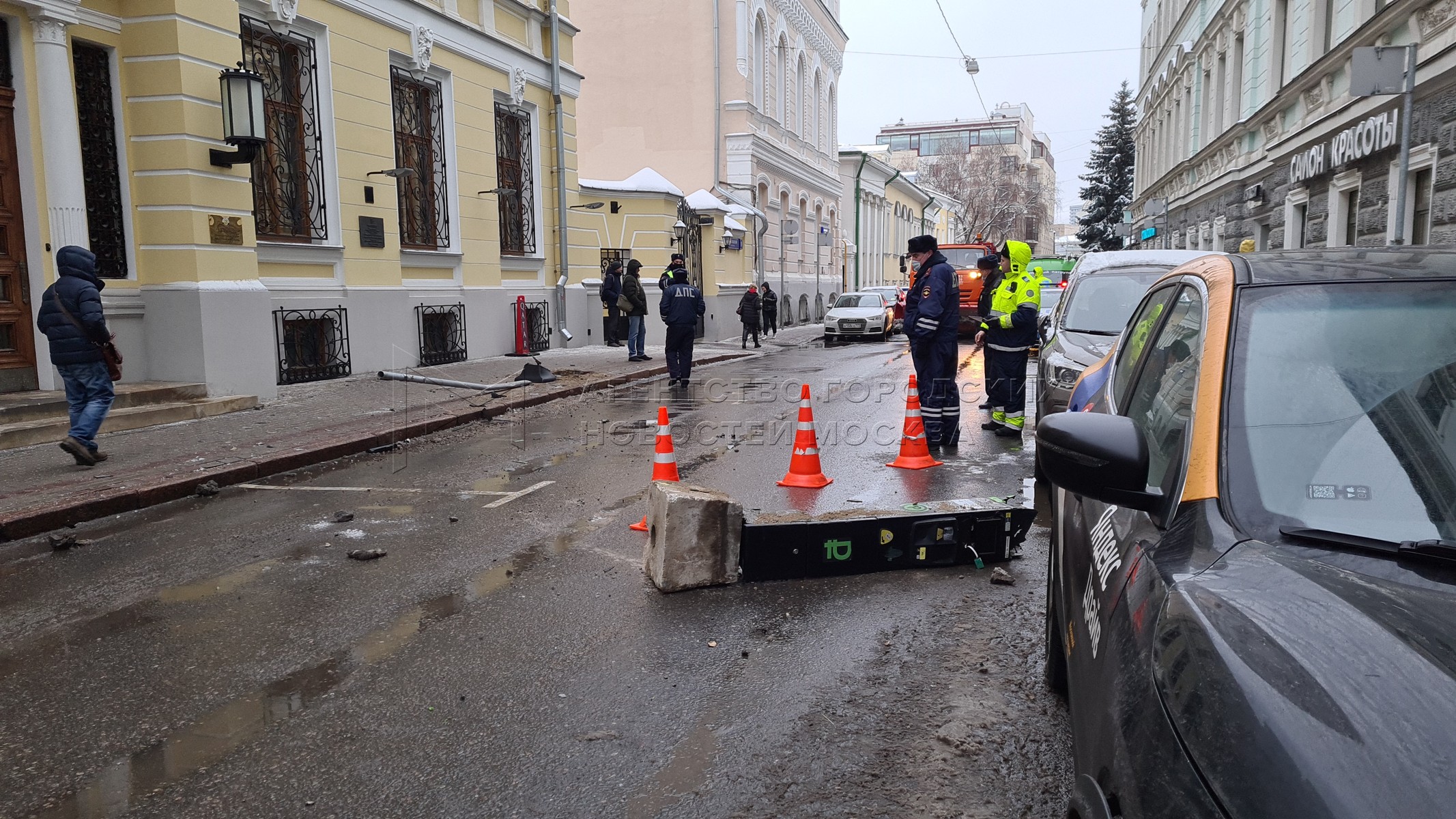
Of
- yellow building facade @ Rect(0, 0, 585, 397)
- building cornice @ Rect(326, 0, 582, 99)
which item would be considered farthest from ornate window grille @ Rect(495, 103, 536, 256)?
building cornice @ Rect(326, 0, 582, 99)

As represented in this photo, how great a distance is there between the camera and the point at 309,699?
3.73m

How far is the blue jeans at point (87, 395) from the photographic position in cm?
795

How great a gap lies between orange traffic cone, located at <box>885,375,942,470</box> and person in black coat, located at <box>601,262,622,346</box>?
10.9m

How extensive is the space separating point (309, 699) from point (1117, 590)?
3.01m

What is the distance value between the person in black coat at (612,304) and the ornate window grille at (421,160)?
3.69m

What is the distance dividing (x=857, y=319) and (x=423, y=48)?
48.1ft

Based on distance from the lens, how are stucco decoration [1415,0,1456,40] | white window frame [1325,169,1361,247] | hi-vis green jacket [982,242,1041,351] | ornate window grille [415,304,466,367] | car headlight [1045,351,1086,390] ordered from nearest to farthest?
car headlight [1045,351,1086,390], hi-vis green jacket [982,242,1041,351], stucco decoration [1415,0,1456,40], ornate window grille [415,304,466,367], white window frame [1325,169,1361,247]

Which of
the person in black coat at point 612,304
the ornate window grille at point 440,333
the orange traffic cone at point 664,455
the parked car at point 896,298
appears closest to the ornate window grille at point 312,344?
the ornate window grille at point 440,333

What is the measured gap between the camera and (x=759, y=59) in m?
33.2

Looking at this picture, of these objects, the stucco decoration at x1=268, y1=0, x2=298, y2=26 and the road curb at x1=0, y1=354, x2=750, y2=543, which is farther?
the stucco decoration at x1=268, y1=0, x2=298, y2=26

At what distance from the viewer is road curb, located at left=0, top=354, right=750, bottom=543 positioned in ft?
20.9

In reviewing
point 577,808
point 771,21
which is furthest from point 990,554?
point 771,21

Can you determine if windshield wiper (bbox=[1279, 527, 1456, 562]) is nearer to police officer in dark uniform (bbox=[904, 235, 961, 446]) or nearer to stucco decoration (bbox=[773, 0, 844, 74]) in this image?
police officer in dark uniform (bbox=[904, 235, 961, 446])

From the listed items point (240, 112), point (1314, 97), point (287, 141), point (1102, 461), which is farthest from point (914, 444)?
point (1314, 97)
